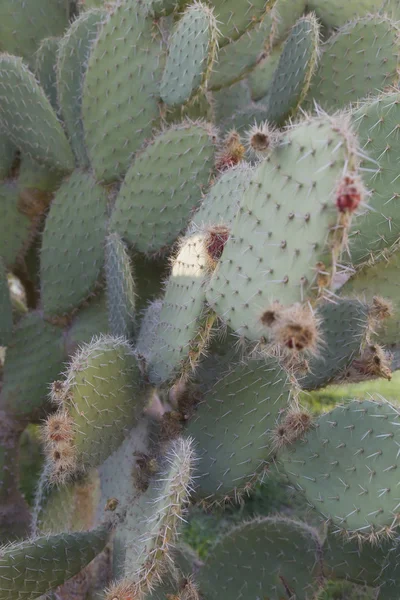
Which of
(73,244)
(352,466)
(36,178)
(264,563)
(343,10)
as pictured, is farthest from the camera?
(343,10)

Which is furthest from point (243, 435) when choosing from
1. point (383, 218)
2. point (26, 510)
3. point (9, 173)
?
point (9, 173)

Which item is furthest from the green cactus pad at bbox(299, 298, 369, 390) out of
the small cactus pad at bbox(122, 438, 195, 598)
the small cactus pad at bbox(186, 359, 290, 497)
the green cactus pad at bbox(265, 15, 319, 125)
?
the green cactus pad at bbox(265, 15, 319, 125)

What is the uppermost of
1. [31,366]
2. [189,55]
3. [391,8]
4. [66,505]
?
[391,8]

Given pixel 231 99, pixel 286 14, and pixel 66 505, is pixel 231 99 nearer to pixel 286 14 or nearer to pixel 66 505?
pixel 286 14

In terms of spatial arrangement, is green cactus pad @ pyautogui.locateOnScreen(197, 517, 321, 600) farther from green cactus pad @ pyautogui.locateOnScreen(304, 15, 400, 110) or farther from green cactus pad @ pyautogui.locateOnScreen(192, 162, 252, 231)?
green cactus pad @ pyautogui.locateOnScreen(304, 15, 400, 110)

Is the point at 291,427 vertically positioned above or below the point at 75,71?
below

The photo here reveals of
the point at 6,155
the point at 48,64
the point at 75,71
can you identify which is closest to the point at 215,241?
the point at 75,71

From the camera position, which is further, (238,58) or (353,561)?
(238,58)
